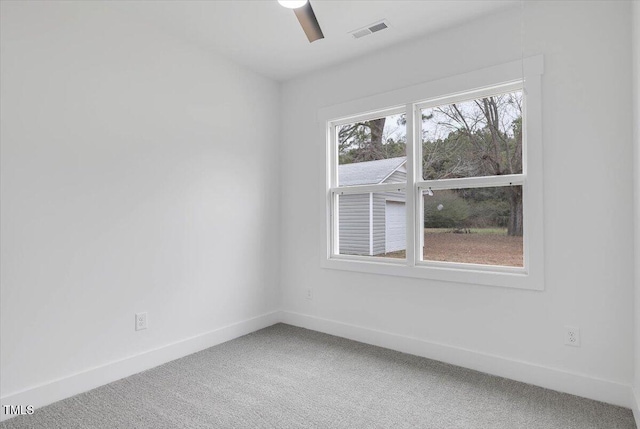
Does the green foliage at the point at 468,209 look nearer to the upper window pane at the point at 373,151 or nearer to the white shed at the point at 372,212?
the white shed at the point at 372,212

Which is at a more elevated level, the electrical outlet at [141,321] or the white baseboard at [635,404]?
the electrical outlet at [141,321]

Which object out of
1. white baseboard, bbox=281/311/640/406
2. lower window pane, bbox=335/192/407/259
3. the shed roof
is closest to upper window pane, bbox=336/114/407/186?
the shed roof

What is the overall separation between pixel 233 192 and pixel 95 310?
4.81 feet

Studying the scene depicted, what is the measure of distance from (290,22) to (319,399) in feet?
8.67

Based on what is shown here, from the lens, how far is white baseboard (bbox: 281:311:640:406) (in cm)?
218

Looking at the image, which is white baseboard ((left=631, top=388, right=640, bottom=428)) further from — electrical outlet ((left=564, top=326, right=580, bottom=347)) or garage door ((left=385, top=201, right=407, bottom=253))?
garage door ((left=385, top=201, right=407, bottom=253))

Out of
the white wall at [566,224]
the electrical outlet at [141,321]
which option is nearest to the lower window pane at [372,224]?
the white wall at [566,224]

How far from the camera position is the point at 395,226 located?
125 inches

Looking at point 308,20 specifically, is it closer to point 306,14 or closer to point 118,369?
point 306,14

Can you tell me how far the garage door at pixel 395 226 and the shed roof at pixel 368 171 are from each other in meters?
0.28

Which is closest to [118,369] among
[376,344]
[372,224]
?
[376,344]

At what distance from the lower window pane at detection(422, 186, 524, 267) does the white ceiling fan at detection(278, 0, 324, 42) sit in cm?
165

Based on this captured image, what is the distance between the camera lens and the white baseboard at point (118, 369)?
6.93ft

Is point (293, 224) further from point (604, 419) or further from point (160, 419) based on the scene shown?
point (604, 419)
